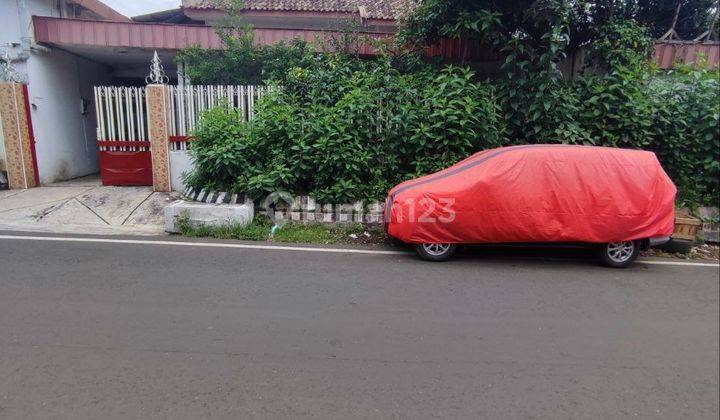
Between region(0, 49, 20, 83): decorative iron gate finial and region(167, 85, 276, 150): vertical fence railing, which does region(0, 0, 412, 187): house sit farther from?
region(167, 85, 276, 150): vertical fence railing

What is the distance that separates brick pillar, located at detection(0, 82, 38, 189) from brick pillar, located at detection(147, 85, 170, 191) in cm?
276

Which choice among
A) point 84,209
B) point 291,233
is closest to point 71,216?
point 84,209

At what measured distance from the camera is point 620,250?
5.53 meters

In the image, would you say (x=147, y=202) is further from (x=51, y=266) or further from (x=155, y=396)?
(x=155, y=396)

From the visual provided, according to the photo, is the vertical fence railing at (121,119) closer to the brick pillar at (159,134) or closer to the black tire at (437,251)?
the brick pillar at (159,134)

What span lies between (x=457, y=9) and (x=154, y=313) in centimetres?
730

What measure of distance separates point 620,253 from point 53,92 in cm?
1157

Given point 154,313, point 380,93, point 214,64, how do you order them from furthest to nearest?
point 214,64
point 380,93
point 154,313

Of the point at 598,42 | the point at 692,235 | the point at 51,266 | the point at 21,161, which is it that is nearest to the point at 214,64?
the point at 21,161

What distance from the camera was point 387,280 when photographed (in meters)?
4.85

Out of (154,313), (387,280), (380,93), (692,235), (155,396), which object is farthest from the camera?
(380,93)

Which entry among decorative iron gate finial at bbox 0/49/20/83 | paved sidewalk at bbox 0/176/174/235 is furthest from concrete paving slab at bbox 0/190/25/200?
decorative iron gate finial at bbox 0/49/20/83

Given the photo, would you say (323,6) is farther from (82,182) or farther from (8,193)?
(8,193)

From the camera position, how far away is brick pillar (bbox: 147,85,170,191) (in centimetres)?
875
